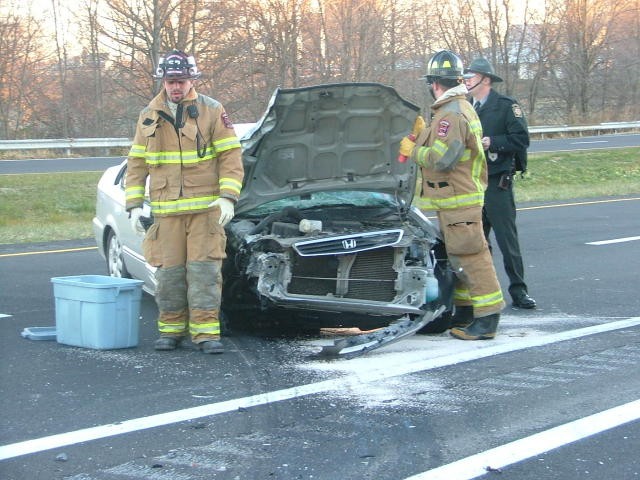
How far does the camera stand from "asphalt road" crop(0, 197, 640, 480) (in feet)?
13.4

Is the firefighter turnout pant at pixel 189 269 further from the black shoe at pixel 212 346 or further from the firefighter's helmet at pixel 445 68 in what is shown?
the firefighter's helmet at pixel 445 68

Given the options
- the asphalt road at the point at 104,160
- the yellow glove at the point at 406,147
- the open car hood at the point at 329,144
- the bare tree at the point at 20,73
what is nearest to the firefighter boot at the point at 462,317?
the open car hood at the point at 329,144

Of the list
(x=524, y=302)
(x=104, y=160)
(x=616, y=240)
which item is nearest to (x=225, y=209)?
(x=524, y=302)

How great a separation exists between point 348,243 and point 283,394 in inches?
55.4

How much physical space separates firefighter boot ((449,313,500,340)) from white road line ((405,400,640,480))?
5.42 feet

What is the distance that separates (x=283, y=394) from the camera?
5164mm

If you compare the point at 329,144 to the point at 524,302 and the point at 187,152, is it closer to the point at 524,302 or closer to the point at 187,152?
the point at 187,152

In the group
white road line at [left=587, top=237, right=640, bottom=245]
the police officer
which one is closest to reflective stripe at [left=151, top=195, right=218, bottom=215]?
the police officer

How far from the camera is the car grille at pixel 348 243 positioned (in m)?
6.13

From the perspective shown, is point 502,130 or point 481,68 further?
point 502,130

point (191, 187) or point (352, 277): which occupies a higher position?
point (191, 187)

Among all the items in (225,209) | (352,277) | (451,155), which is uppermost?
(451,155)

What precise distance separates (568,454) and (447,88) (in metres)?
3.10

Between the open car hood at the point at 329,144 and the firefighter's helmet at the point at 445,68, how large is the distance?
0.26 meters
